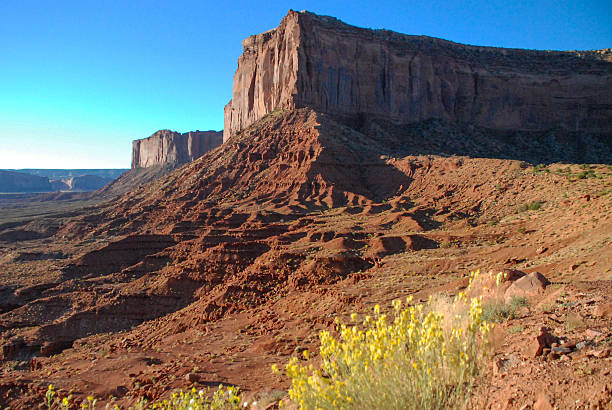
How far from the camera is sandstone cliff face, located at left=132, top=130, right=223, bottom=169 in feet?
355

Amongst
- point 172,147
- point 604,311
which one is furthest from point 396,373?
point 172,147

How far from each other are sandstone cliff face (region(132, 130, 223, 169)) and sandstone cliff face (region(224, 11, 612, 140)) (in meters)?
46.1

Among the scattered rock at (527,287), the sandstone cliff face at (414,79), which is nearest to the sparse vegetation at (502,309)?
the scattered rock at (527,287)

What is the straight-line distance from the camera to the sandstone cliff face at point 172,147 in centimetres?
10825

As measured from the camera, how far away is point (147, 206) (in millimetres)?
41000

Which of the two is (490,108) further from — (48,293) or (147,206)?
(48,293)

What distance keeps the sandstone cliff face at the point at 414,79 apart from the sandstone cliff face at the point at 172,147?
46079 mm

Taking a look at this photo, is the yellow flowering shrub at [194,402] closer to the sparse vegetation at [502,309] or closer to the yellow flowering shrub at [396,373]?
the yellow flowering shrub at [396,373]

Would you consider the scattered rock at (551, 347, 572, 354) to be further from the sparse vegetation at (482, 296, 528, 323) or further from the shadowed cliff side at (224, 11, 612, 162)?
the shadowed cliff side at (224, 11, 612, 162)

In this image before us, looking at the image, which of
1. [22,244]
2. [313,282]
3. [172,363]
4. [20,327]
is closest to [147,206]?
[22,244]

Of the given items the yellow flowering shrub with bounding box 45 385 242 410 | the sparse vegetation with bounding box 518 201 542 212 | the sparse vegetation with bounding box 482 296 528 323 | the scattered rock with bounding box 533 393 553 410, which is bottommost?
the yellow flowering shrub with bounding box 45 385 242 410

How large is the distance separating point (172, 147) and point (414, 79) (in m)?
79.9

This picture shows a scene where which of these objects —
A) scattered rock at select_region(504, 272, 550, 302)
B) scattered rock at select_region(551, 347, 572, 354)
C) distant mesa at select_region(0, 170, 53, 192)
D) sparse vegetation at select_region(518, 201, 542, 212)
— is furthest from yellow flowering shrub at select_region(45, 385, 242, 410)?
distant mesa at select_region(0, 170, 53, 192)

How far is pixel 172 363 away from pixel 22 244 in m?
37.4
